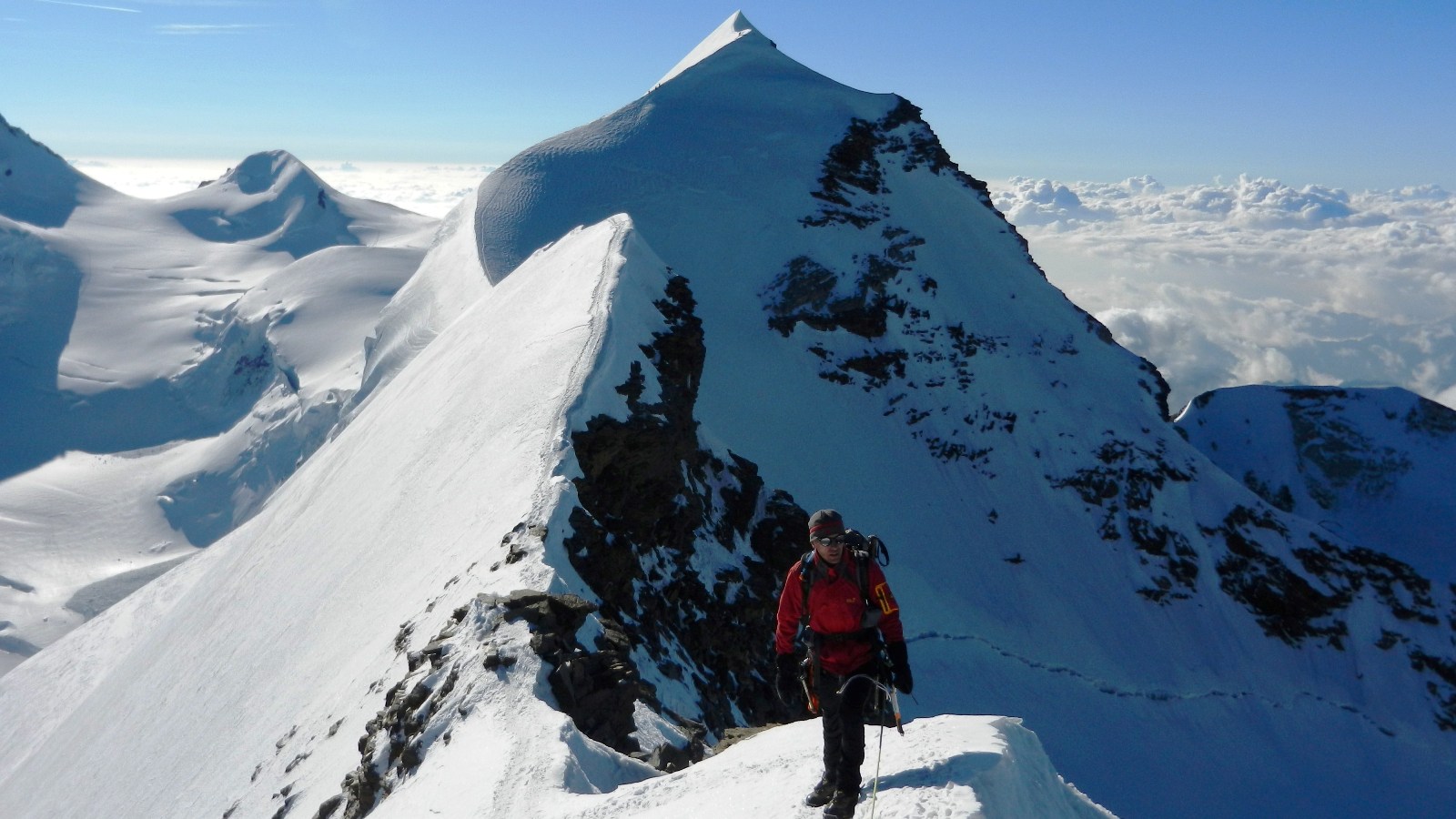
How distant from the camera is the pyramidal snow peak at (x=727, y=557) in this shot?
1157 centimetres

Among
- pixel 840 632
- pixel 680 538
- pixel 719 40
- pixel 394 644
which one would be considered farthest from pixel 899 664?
pixel 719 40

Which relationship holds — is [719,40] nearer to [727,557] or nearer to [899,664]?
[727,557]

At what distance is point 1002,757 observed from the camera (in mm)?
6922

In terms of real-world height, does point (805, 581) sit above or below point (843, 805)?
above

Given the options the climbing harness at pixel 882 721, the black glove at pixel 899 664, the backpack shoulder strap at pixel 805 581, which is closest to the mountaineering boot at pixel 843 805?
the climbing harness at pixel 882 721

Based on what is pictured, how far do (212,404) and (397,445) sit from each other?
97.3 meters

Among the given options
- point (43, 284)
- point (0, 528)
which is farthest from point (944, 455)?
point (43, 284)

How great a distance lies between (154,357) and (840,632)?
131 meters

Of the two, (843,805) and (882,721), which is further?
(882,721)

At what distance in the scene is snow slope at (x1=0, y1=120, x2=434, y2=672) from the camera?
78.6 m

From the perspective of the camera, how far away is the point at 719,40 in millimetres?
62875

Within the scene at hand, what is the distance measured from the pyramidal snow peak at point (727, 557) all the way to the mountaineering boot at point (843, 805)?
405 mm

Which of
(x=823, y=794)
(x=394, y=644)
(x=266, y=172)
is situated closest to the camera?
(x=823, y=794)

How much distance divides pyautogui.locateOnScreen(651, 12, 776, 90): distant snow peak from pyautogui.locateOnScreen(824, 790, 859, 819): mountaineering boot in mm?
55905
